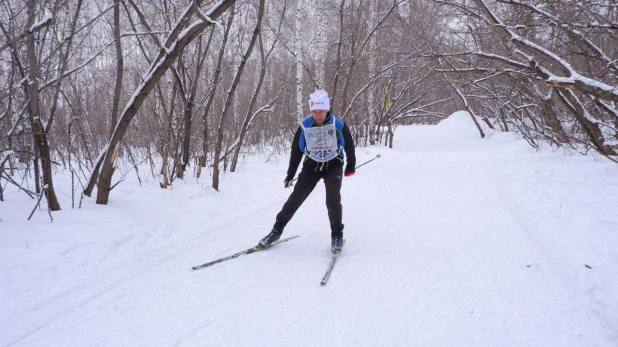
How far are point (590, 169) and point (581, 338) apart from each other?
520 centimetres

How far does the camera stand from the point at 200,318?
2.79 m

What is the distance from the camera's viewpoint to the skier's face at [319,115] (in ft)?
13.3

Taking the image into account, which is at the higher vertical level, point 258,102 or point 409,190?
point 258,102

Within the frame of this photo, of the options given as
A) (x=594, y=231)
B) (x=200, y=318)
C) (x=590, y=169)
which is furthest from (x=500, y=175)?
(x=200, y=318)

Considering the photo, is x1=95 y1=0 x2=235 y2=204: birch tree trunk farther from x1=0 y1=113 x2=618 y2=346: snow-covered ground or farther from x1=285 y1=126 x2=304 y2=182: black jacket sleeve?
x1=285 y1=126 x2=304 y2=182: black jacket sleeve

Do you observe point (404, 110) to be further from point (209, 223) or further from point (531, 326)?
point (531, 326)

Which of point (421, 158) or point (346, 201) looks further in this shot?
point (421, 158)

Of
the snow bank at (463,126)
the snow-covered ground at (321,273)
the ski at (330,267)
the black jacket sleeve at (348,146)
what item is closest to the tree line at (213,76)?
the snow-covered ground at (321,273)

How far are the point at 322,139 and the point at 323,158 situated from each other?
221 mm

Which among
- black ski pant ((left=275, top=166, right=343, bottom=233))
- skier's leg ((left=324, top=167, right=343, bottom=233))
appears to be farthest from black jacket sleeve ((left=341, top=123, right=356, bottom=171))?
skier's leg ((left=324, top=167, right=343, bottom=233))

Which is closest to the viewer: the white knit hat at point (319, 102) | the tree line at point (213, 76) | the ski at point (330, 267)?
the ski at point (330, 267)

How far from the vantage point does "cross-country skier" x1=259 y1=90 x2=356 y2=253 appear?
4.12 metres

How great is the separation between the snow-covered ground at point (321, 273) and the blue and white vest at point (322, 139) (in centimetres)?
108

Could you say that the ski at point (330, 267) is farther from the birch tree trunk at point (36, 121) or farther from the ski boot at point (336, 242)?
the birch tree trunk at point (36, 121)
